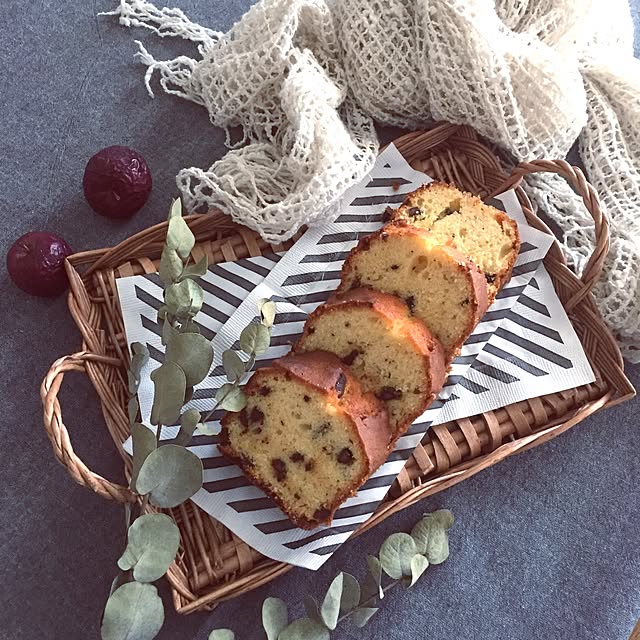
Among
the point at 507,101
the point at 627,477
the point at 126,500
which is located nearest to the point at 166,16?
the point at 507,101

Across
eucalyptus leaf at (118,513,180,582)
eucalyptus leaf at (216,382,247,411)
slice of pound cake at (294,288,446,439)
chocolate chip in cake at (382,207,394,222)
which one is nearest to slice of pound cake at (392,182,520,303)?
chocolate chip in cake at (382,207,394,222)

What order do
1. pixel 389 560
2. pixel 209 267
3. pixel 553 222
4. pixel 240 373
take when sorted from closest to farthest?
pixel 240 373 < pixel 389 560 < pixel 209 267 < pixel 553 222

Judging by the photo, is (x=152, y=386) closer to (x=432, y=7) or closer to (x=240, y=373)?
(x=240, y=373)

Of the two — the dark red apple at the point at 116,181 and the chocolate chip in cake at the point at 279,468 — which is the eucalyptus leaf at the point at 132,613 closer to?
the chocolate chip in cake at the point at 279,468

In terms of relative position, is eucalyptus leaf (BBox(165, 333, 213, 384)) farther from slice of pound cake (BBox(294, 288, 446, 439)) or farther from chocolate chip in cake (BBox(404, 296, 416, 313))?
chocolate chip in cake (BBox(404, 296, 416, 313))

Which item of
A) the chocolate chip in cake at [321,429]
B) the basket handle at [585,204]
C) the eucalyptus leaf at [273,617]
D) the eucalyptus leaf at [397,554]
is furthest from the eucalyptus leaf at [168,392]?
the basket handle at [585,204]

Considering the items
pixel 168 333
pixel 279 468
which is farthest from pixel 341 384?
pixel 168 333

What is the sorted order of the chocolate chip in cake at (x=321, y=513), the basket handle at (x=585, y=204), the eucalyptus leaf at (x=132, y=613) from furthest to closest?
the basket handle at (x=585, y=204) → the chocolate chip in cake at (x=321, y=513) → the eucalyptus leaf at (x=132, y=613)
